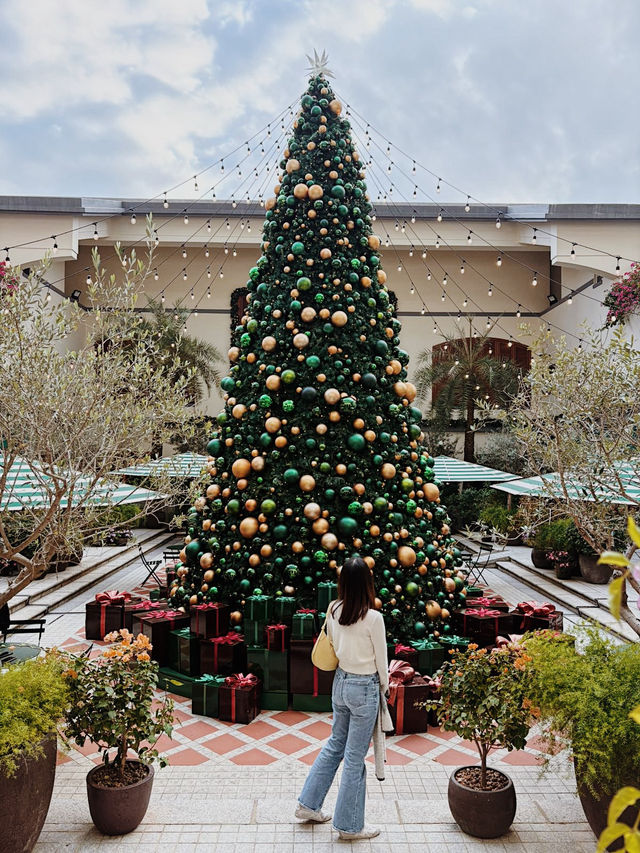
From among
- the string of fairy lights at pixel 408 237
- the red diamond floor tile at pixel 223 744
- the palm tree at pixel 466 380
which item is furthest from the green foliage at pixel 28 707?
the palm tree at pixel 466 380

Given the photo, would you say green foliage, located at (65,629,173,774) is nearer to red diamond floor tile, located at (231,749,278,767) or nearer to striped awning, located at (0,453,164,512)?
striped awning, located at (0,453,164,512)

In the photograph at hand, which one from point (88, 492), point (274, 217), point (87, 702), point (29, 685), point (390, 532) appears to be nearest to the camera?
point (29, 685)

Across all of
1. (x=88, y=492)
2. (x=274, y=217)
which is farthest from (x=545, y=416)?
(x=88, y=492)

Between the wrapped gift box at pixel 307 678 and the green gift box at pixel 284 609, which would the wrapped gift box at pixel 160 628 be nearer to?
the green gift box at pixel 284 609

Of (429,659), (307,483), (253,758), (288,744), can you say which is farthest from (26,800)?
(429,659)

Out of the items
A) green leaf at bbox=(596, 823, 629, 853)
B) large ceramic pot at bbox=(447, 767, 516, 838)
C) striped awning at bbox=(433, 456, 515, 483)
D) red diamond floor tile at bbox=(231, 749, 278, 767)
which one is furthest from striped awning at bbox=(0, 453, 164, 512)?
striped awning at bbox=(433, 456, 515, 483)

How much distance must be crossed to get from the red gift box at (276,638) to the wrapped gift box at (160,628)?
138 centimetres

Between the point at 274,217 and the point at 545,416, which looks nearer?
the point at 545,416

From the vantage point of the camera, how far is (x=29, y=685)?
11.5 ft

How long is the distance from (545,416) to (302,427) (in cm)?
246

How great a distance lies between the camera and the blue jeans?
3.56m

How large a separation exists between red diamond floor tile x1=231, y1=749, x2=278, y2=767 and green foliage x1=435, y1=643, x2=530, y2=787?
1762 millimetres

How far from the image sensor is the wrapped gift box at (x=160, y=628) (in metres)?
6.73

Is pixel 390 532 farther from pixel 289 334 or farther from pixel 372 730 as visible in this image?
pixel 372 730
